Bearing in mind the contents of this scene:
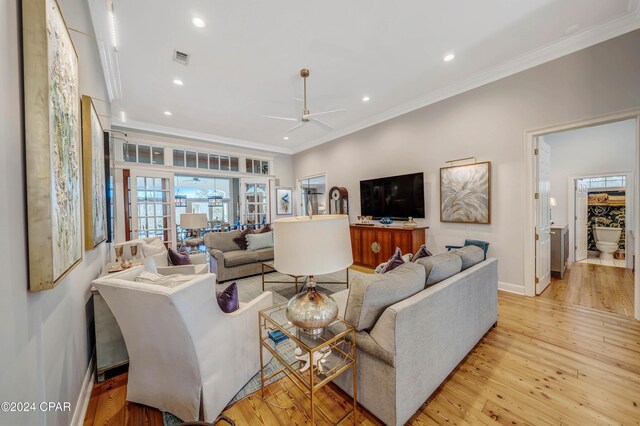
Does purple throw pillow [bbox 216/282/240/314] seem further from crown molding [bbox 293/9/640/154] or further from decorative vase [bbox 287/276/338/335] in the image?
crown molding [bbox 293/9/640/154]

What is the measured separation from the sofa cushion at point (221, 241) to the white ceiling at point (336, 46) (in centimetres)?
236

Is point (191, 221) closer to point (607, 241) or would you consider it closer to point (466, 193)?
point (466, 193)

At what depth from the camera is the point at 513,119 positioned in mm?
3430

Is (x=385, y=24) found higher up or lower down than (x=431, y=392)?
higher up

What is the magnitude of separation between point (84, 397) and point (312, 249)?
1898 mm

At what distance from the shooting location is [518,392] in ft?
5.73

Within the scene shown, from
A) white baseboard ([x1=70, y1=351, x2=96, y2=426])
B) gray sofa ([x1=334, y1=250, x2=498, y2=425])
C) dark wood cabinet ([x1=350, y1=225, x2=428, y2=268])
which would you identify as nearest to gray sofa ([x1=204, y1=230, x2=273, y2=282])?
dark wood cabinet ([x1=350, y1=225, x2=428, y2=268])

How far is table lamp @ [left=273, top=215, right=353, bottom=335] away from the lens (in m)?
1.24

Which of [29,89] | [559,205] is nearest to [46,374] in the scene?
[29,89]

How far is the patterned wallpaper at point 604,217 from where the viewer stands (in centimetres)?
573

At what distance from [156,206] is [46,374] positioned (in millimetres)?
4850

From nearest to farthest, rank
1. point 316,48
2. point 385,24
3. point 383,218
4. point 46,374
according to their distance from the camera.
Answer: point 46,374 < point 385,24 < point 316,48 < point 383,218

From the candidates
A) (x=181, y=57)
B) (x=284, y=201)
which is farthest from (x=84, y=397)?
(x=284, y=201)

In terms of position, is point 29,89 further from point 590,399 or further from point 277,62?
point 590,399
